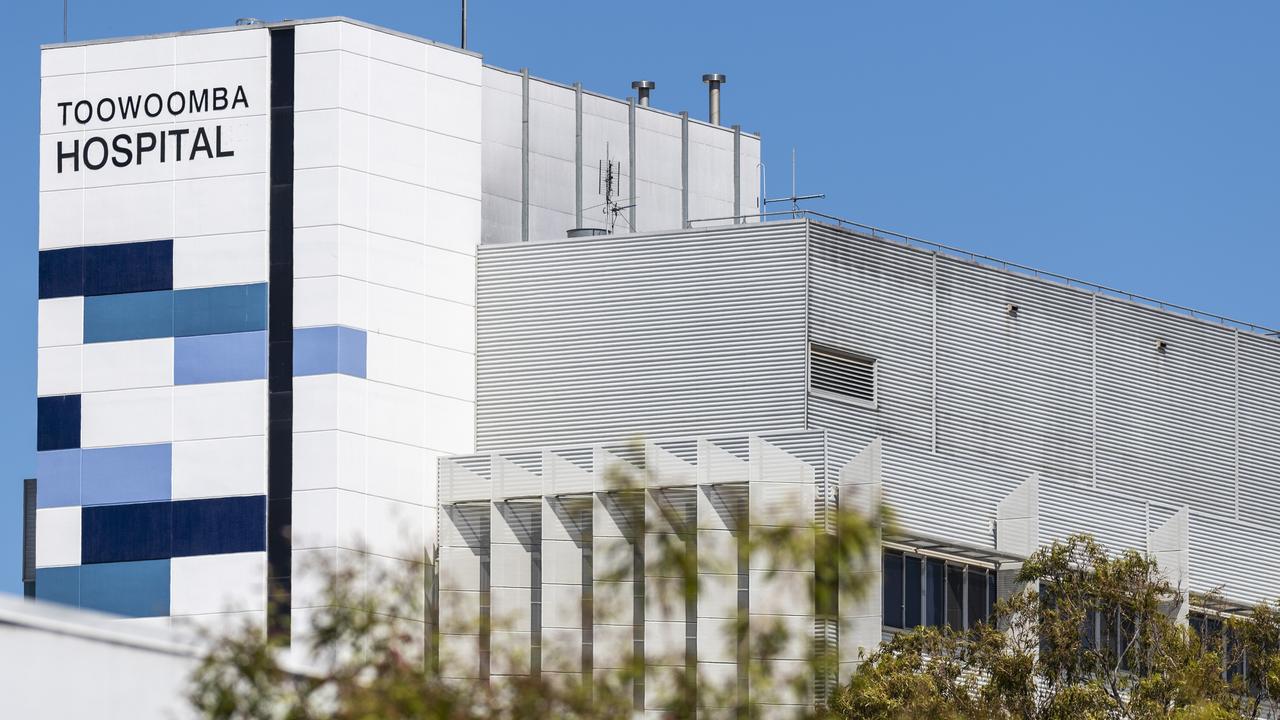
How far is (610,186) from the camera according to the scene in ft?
292

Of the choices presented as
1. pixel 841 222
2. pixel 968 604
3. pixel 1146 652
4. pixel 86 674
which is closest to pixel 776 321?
pixel 841 222

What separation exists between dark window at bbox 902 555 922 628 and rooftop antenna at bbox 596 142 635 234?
775 inches

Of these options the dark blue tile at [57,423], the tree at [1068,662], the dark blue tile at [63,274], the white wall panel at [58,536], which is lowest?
the tree at [1068,662]

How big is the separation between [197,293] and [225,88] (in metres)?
6.30

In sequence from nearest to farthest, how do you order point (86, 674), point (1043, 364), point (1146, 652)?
1. point (86, 674)
2. point (1146, 652)
3. point (1043, 364)

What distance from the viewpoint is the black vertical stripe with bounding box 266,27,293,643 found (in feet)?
246

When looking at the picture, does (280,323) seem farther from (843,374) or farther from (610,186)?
(843,374)

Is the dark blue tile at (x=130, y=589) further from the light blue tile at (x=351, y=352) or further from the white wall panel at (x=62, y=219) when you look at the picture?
the white wall panel at (x=62, y=219)

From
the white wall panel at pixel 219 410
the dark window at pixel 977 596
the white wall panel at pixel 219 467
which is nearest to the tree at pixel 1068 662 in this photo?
the dark window at pixel 977 596

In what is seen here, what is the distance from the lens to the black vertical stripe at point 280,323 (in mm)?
74938

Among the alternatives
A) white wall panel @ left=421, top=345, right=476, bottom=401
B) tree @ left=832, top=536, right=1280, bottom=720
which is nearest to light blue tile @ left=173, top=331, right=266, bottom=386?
white wall panel @ left=421, top=345, right=476, bottom=401

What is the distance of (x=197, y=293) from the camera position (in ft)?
254

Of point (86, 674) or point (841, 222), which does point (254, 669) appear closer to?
point (86, 674)

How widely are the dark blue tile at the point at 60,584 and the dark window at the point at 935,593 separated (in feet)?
82.2
